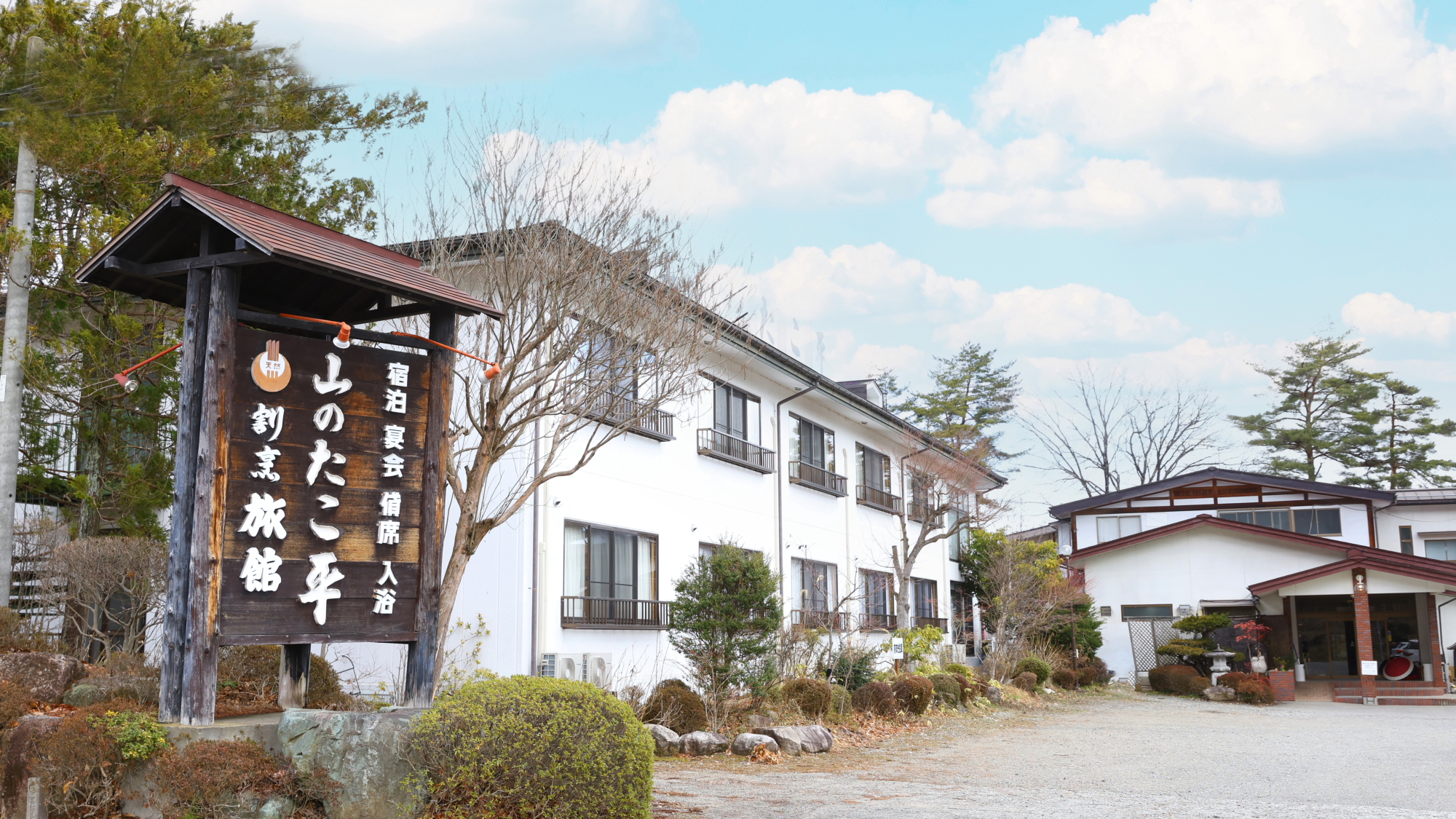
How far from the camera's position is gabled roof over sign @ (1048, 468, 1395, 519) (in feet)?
106

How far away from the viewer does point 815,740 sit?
42.8 feet

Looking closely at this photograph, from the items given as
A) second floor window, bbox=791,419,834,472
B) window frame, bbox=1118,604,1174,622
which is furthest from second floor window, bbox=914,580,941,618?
second floor window, bbox=791,419,834,472

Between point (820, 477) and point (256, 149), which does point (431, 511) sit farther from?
point (820, 477)

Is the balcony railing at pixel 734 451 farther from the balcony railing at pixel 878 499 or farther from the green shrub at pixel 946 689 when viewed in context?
the balcony railing at pixel 878 499

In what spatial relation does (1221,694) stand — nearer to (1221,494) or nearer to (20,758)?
(1221,494)

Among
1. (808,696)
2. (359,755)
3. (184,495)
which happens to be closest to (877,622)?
(808,696)

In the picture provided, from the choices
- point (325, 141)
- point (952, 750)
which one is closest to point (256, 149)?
point (325, 141)

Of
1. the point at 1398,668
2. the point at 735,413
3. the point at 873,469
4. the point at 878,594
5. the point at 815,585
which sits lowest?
the point at 1398,668

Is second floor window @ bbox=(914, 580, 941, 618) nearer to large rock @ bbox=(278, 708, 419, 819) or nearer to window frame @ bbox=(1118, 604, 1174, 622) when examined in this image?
window frame @ bbox=(1118, 604, 1174, 622)

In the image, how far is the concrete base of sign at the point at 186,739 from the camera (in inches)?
266

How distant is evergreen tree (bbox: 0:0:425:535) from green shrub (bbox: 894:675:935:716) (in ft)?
34.9

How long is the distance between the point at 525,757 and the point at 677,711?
6.91 m

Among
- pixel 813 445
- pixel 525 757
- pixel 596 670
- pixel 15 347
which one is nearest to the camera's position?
pixel 525 757

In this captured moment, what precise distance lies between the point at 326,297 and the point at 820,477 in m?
14.9
